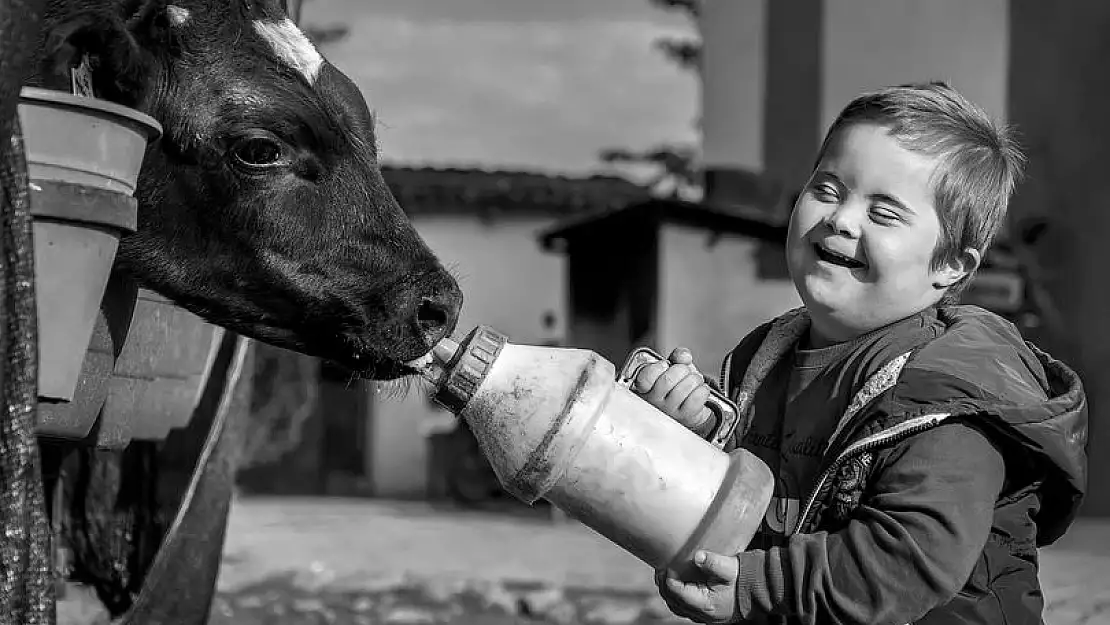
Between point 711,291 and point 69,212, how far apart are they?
7.20m

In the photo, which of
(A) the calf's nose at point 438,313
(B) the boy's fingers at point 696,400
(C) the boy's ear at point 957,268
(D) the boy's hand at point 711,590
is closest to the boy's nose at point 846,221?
(C) the boy's ear at point 957,268

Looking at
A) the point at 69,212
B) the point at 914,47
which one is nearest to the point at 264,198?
the point at 69,212

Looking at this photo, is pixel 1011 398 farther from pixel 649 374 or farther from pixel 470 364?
pixel 470 364

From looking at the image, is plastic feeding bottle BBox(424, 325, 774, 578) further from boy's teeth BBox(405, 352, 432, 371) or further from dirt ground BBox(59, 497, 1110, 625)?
dirt ground BBox(59, 497, 1110, 625)

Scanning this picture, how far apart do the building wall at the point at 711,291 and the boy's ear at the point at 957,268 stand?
6.75m

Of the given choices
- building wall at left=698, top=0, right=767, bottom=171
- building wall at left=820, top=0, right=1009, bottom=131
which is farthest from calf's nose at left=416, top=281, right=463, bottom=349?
building wall at left=698, top=0, right=767, bottom=171

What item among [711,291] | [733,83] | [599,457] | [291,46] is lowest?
[711,291]

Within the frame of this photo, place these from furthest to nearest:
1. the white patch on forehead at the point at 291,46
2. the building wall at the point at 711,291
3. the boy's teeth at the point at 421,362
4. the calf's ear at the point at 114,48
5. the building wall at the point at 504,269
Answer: the building wall at the point at 504,269 → the building wall at the point at 711,291 → the white patch on forehead at the point at 291,46 → the boy's teeth at the point at 421,362 → the calf's ear at the point at 114,48

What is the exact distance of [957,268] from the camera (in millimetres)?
1655

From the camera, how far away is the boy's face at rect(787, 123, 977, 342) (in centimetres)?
158

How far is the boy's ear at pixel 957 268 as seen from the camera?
164 cm

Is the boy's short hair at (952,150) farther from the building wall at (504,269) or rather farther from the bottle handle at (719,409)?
the building wall at (504,269)

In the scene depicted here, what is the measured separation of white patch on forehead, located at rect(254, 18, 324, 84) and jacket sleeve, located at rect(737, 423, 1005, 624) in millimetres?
950

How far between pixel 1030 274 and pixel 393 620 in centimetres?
500
